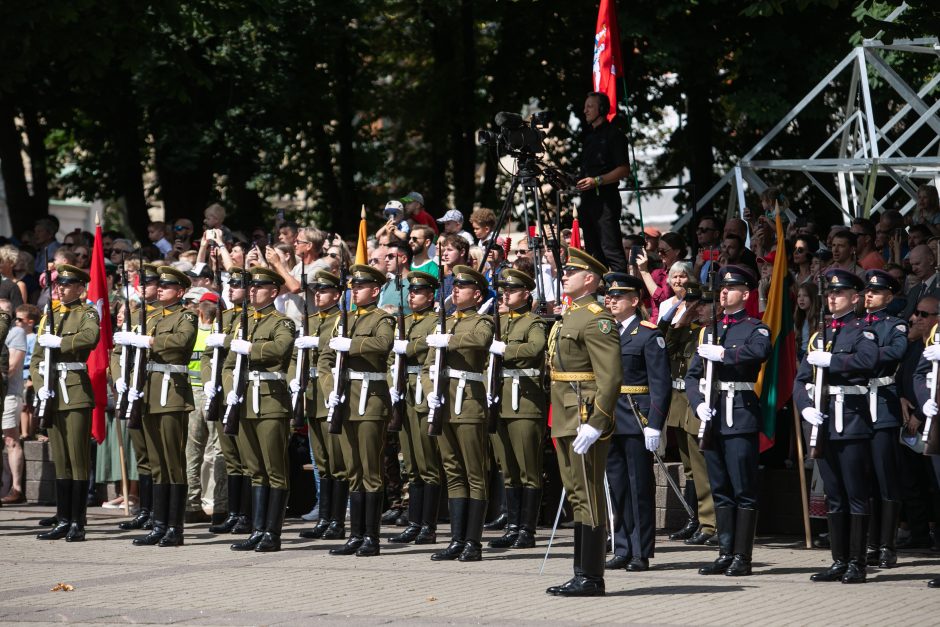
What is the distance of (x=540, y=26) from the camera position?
2302cm

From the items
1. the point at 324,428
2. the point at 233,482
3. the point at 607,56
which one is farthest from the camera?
the point at 607,56

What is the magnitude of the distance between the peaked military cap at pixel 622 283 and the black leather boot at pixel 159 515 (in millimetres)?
3970

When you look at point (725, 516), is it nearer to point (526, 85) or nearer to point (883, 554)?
point (883, 554)

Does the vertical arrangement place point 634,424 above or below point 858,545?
above

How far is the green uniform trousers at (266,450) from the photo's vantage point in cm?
1131

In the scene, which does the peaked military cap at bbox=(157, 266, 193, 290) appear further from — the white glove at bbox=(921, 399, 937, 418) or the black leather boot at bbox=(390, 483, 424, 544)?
the white glove at bbox=(921, 399, 937, 418)

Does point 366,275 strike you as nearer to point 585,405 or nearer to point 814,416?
point 585,405

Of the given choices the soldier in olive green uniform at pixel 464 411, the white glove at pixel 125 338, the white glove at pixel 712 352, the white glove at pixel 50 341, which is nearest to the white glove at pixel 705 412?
the white glove at pixel 712 352

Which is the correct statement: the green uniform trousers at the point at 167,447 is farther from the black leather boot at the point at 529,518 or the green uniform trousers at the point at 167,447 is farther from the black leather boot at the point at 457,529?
the black leather boot at the point at 529,518

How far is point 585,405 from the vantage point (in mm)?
9016

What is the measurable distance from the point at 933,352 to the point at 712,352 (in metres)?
1.38

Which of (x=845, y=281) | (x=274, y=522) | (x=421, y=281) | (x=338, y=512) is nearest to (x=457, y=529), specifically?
(x=274, y=522)

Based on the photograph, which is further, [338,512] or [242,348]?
[338,512]

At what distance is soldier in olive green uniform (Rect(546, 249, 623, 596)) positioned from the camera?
8.91m
